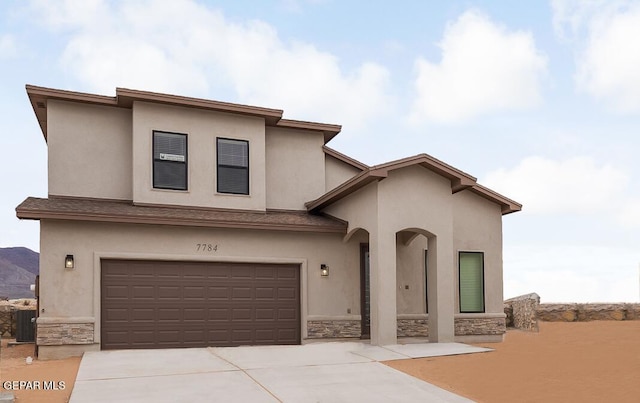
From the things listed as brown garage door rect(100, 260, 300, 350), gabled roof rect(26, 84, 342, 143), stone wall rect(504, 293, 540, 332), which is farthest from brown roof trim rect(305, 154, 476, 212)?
stone wall rect(504, 293, 540, 332)

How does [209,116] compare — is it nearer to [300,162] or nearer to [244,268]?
[300,162]

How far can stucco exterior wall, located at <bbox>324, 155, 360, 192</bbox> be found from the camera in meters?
18.7

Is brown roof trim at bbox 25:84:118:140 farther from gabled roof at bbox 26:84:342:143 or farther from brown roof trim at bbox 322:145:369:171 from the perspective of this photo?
brown roof trim at bbox 322:145:369:171

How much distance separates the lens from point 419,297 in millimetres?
17062

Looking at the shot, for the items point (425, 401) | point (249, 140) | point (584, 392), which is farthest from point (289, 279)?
point (584, 392)

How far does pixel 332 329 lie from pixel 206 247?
13.8ft

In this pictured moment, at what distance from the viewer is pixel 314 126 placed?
18219 mm

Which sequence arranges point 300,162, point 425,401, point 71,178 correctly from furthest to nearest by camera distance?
A: point 300,162 < point 71,178 < point 425,401

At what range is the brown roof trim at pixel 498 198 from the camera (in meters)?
17.2

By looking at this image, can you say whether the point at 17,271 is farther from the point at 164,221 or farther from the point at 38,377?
the point at 38,377

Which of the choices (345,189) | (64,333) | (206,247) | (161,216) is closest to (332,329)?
(345,189)

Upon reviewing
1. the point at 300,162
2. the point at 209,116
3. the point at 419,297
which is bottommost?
the point at 419,297

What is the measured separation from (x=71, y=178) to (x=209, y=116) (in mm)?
4149

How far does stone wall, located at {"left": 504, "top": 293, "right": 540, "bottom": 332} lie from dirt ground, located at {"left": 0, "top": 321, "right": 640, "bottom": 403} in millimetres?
4904
